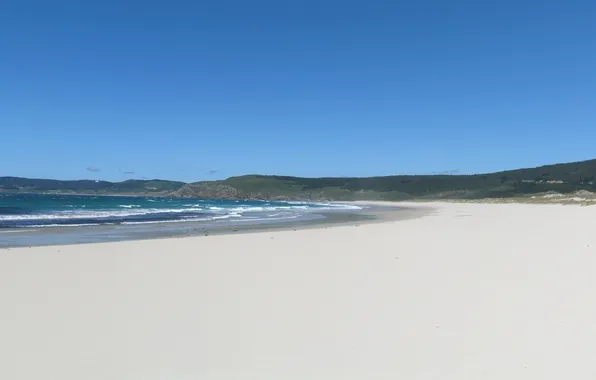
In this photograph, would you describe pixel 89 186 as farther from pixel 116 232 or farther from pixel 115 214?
pixel 116 232

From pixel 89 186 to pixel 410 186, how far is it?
123 metres

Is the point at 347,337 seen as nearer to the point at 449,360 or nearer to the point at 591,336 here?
the point at 449,360

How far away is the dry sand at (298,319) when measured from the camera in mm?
3697

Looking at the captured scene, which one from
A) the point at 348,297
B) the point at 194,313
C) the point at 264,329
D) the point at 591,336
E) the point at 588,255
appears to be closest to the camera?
the point at 591,336

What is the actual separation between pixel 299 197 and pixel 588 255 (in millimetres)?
129260

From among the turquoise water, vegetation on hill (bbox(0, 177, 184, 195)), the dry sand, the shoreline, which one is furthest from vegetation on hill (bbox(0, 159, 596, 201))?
the dry sand

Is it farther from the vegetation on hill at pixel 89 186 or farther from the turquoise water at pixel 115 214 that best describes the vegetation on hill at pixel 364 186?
the turquoise water at pixel 115 214

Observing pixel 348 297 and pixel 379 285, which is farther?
pixel 379 285

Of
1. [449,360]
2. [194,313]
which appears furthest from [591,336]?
[194,313]

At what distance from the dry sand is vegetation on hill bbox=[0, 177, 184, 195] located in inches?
6391

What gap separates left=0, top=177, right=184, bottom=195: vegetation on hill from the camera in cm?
16062

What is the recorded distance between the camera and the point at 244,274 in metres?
7.71

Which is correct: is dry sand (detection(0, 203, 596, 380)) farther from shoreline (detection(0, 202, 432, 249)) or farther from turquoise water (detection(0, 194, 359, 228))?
turquoise water (detection(0, 194, 359, 228))

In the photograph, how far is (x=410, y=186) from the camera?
444 ft
